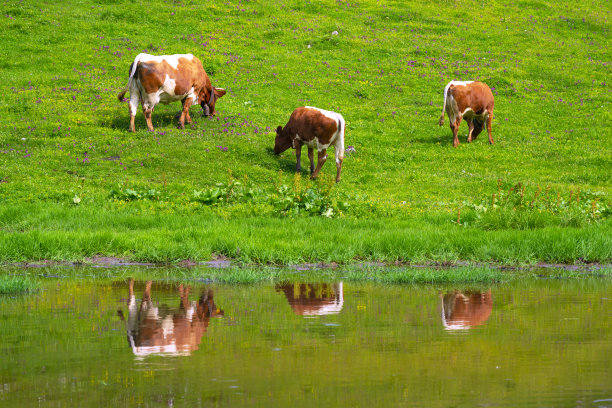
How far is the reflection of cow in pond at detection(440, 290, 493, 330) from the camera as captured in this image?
267 inches

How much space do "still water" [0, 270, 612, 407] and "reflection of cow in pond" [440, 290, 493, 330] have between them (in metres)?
0.02

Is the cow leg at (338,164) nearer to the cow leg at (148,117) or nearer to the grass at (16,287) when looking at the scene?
the cow leg at (148,117)

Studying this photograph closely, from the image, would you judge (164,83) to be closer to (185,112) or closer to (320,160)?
(185,112)

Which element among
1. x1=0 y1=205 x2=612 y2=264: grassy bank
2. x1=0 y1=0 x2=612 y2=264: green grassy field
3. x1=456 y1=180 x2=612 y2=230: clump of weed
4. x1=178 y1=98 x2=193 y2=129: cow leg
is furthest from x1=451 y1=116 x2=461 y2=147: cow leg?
x1=0 y1=205 x2=612 y2=264: grassy bank

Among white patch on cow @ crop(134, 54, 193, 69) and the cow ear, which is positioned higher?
white patch on cow @ crop(134, 54, 193, 69)

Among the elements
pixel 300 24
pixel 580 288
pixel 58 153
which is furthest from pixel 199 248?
pixel 300 24

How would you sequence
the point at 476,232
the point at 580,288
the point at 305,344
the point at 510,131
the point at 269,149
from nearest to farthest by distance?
the point at 305,344, the point at 580,288, the point at 476,232, the point at 269,149, the point at 510,131

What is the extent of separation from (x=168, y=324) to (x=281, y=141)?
15.4 meters

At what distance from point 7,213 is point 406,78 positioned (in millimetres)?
20990

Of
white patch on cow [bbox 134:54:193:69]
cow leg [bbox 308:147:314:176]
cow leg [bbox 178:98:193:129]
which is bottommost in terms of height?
cow leg [bbox 308:147:314:176]

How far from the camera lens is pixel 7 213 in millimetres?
14539

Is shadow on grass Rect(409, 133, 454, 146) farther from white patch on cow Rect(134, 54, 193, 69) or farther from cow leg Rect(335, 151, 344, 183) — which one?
white patch on cow Rect(134, 54, 193, 69)

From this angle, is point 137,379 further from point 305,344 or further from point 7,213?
point 7,213

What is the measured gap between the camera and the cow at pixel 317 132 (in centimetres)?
2073
